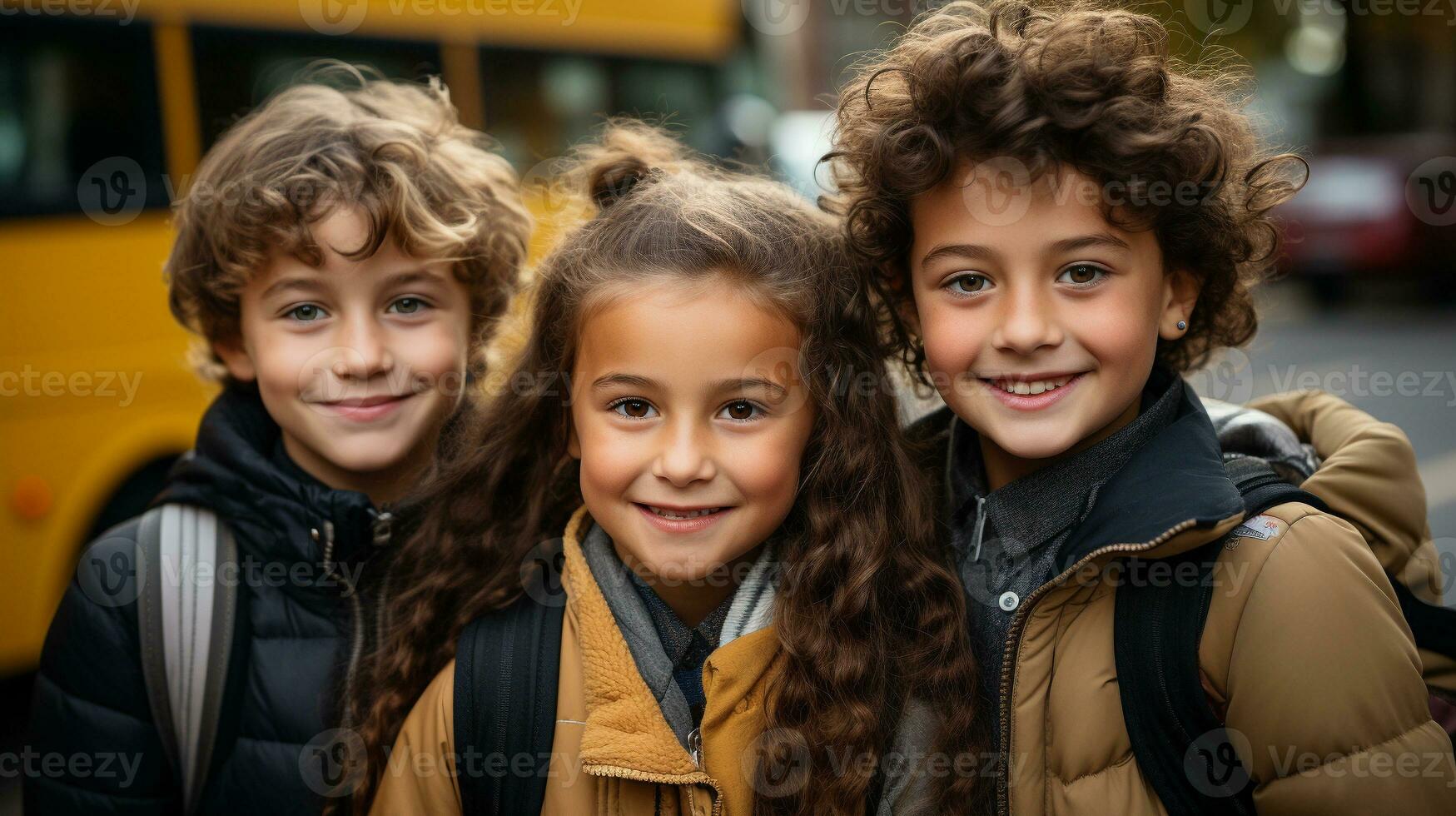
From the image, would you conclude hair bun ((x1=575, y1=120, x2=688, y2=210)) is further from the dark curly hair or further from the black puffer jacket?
the black puffer jacket

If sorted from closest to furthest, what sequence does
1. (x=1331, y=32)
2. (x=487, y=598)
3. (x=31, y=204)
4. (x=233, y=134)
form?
(x=487, y=598), (x=233, y=134), (x=31, y=204), (x=1331, y=32)

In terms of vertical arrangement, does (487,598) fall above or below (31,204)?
below

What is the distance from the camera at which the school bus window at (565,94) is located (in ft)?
22.9

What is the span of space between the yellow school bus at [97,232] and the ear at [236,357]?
8.12 ft

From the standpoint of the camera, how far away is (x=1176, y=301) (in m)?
2.33

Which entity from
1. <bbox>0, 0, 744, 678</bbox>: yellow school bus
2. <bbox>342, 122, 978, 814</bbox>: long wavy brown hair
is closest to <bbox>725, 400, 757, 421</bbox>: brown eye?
<bbox>342, 122, 978, 814</bbox>: long wavy brown hair

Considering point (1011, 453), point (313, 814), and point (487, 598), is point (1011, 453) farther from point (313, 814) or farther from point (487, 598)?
point (313, 814)

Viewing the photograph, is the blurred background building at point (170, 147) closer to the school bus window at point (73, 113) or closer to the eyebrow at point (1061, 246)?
the school bus window at point (73, 113)

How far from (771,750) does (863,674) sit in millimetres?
214

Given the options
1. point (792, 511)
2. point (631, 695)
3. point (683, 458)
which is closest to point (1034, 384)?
point (792, 511)

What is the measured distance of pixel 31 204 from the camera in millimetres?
4797

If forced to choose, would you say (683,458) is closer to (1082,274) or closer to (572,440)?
(572,440)

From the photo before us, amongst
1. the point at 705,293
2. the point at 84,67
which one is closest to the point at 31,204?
the point at 84,67

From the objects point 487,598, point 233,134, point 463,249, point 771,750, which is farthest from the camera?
point 233,134
